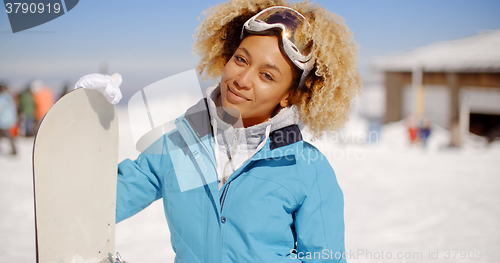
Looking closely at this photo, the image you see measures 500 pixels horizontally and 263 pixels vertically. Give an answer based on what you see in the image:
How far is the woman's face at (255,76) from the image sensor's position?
4.30 feet

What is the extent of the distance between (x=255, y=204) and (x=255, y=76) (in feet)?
1.65

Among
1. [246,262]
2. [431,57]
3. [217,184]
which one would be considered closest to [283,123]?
[217,184]

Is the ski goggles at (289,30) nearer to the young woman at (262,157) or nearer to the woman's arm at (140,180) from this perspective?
the young woman at (262,157)

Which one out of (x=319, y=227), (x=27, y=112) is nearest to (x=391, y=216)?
(x=319, y=227)

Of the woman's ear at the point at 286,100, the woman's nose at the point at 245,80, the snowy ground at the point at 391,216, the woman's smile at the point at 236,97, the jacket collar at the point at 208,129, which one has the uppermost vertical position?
the woman's nose at the point at 245,80

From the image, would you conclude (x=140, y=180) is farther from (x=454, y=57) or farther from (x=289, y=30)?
(x=454, y=57)

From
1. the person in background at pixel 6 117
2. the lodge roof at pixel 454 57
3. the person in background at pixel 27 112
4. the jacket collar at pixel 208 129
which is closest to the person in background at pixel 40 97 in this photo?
the person in background at pixel 27 112

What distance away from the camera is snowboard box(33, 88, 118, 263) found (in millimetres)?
1197

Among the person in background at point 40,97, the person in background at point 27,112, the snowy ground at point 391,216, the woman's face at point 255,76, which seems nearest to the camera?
the woman's face at point 255,76

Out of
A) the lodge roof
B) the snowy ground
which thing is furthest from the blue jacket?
the lodge roof

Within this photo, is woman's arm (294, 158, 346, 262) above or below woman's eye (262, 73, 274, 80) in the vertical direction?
below

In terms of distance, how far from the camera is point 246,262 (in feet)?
4.05

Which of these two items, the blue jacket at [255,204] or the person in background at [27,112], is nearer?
the blue jacket at [255,204]

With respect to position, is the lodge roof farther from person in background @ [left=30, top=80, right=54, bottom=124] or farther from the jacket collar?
person in background @ [left=30, top=80, right=54, bottom=124]
